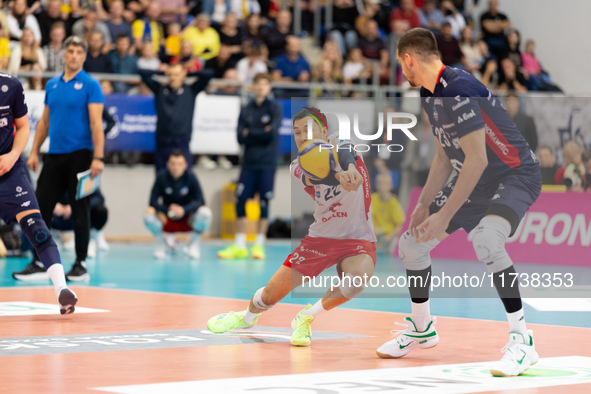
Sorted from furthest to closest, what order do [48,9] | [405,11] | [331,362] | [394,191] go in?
1. [405,11]
2. [48,9]
3. [394,191]
4. [331,362]

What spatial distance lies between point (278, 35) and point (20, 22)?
530 centimetres

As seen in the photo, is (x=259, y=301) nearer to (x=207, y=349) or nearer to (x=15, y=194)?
(x=207, y=349)

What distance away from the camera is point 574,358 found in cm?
602

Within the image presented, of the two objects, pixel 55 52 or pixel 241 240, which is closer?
pixel 241 240

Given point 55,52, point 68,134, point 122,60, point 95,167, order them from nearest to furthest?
point 68,134, point 95,167, point 55,52, point 122,60

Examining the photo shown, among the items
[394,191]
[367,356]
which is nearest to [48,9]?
[394,191]

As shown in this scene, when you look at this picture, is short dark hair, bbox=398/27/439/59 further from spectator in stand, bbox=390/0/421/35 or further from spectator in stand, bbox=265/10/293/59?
spectator in stand, bbox=390/0/421/35

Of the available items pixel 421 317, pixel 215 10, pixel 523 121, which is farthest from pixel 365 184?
pixel 215 10

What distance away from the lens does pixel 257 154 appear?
1407cm

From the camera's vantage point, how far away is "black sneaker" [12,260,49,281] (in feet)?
34.2

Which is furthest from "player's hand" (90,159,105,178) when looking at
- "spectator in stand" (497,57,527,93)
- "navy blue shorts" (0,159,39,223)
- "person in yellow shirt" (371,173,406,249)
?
"spectator in stand" (497,57,527,93)

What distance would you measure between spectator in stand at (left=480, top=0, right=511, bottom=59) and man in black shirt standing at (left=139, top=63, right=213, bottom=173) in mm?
10061

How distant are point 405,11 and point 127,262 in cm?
1101

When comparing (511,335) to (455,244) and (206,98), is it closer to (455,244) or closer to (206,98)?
(455,244)
